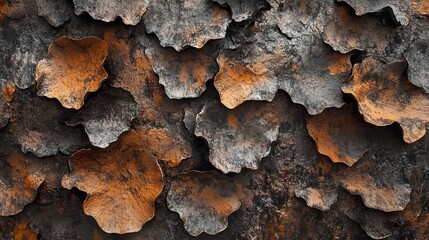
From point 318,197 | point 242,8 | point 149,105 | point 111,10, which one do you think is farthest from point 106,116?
point 318,197

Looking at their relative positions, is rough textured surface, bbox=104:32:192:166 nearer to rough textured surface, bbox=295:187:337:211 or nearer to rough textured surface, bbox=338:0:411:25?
rough textured surface, bbox=295:187:337:211

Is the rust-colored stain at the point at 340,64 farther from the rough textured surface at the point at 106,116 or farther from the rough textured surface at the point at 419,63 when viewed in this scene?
the rough textured surface at the point at 106,116

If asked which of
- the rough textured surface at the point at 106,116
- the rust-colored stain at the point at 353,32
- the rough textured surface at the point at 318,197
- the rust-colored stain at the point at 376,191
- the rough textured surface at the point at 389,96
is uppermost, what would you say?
the rust-colored stain at the point at 353,32

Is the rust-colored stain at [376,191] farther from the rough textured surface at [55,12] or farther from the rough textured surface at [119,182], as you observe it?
the rough textured surface at [55,12]

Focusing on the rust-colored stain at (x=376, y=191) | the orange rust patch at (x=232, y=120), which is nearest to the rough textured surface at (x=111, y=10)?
the orange rust patch at (x=232, y=120)

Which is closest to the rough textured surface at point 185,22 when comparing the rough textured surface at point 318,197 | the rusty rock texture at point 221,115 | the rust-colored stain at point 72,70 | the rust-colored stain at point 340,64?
the rusty rock texture at point 221,115

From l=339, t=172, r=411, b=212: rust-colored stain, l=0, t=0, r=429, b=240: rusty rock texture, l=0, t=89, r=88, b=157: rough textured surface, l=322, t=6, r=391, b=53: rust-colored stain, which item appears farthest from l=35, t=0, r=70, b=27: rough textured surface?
l=339, t=172, r=411, b=212: rust-colored stain

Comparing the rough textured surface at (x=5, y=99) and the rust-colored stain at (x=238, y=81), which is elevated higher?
the rust-colored stain at (x=238, y=81)
